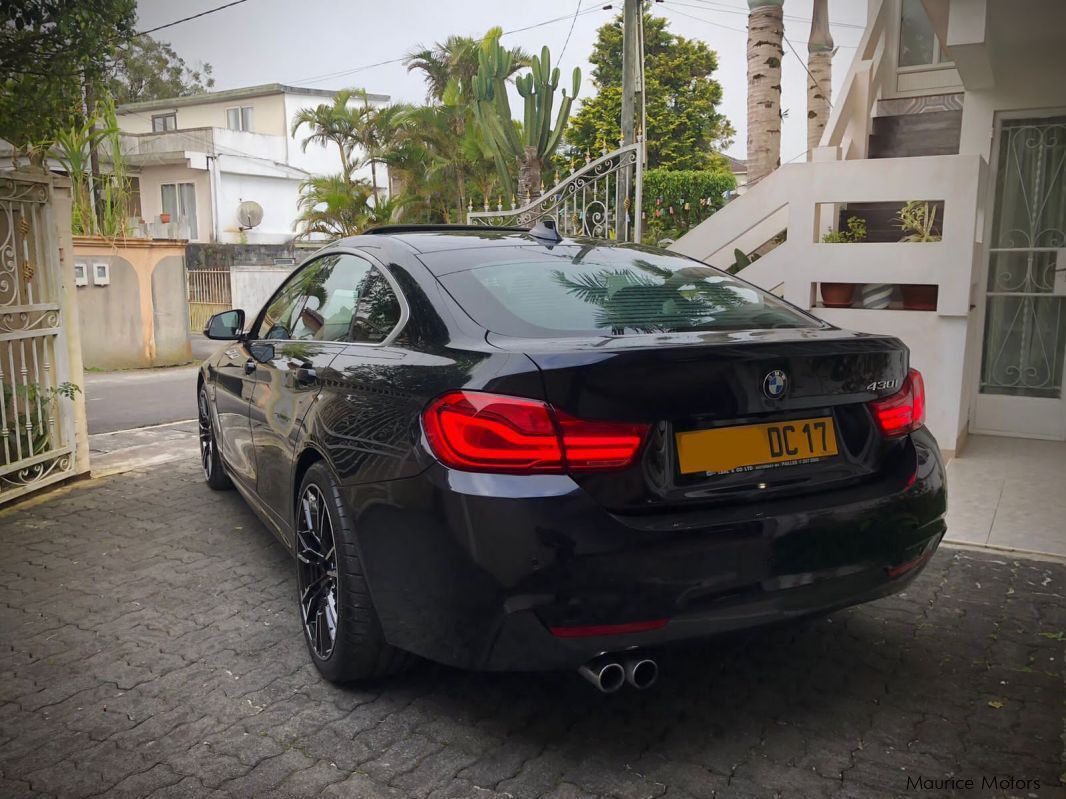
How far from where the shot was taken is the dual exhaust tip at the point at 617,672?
237cm

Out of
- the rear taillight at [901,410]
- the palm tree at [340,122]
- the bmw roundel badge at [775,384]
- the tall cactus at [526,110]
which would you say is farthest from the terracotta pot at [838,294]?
the palm tree at [340,122]

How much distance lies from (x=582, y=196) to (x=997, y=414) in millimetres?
4514

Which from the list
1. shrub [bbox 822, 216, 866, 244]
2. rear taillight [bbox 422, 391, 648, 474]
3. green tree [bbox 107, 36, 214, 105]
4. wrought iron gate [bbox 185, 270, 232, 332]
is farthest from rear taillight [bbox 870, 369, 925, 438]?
green tree [bbox 107, 36, 214, 105]

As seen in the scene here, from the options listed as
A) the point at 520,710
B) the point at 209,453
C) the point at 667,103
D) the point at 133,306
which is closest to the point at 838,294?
the point at 209,453

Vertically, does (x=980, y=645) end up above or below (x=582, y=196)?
below

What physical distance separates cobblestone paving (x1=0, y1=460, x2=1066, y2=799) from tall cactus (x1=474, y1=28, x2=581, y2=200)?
12.0 meters

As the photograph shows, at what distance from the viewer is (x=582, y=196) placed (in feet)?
30.6

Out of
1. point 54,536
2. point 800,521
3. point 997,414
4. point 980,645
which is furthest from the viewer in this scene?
point 997,414

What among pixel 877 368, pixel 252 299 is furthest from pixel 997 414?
pixel 252 299

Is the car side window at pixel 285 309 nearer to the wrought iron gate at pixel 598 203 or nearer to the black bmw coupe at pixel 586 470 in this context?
the black bmw coupe at pixel 586 470

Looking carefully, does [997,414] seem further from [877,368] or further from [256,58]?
[256,58]

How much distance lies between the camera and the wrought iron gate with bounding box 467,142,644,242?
8.47 m

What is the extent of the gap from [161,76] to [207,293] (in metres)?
30.5

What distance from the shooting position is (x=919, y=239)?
21.3ft
